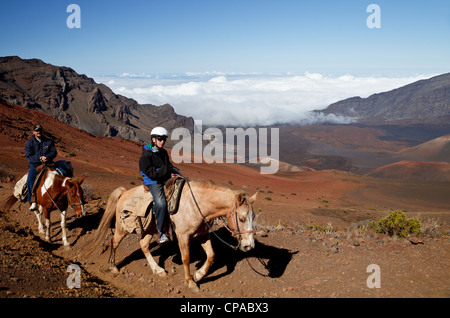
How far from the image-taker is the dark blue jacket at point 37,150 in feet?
28.2

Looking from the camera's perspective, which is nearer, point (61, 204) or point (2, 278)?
point (2, 278)

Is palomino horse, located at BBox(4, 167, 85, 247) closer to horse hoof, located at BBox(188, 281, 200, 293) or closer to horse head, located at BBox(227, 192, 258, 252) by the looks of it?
horse hoof, located at BBox(188, 281, 200, 293)

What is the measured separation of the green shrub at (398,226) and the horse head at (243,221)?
20.2 ft

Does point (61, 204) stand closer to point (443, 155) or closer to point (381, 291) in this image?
point (381, 291)

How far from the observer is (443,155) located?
115 metres

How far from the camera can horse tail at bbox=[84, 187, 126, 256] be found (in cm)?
733

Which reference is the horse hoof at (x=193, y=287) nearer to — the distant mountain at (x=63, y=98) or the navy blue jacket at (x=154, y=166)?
the navy blue jacket at (x=154, y=166)

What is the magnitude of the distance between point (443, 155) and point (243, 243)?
13928 centimetres

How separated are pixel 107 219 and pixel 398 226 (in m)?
8.78

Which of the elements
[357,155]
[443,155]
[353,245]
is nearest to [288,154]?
[357,155]

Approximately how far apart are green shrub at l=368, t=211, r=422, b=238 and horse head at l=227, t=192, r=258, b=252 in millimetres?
6143

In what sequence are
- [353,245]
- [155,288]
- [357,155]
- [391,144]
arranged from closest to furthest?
1. [155,288]
2. [353,245]
3. [357,155]
4. [391,144]
